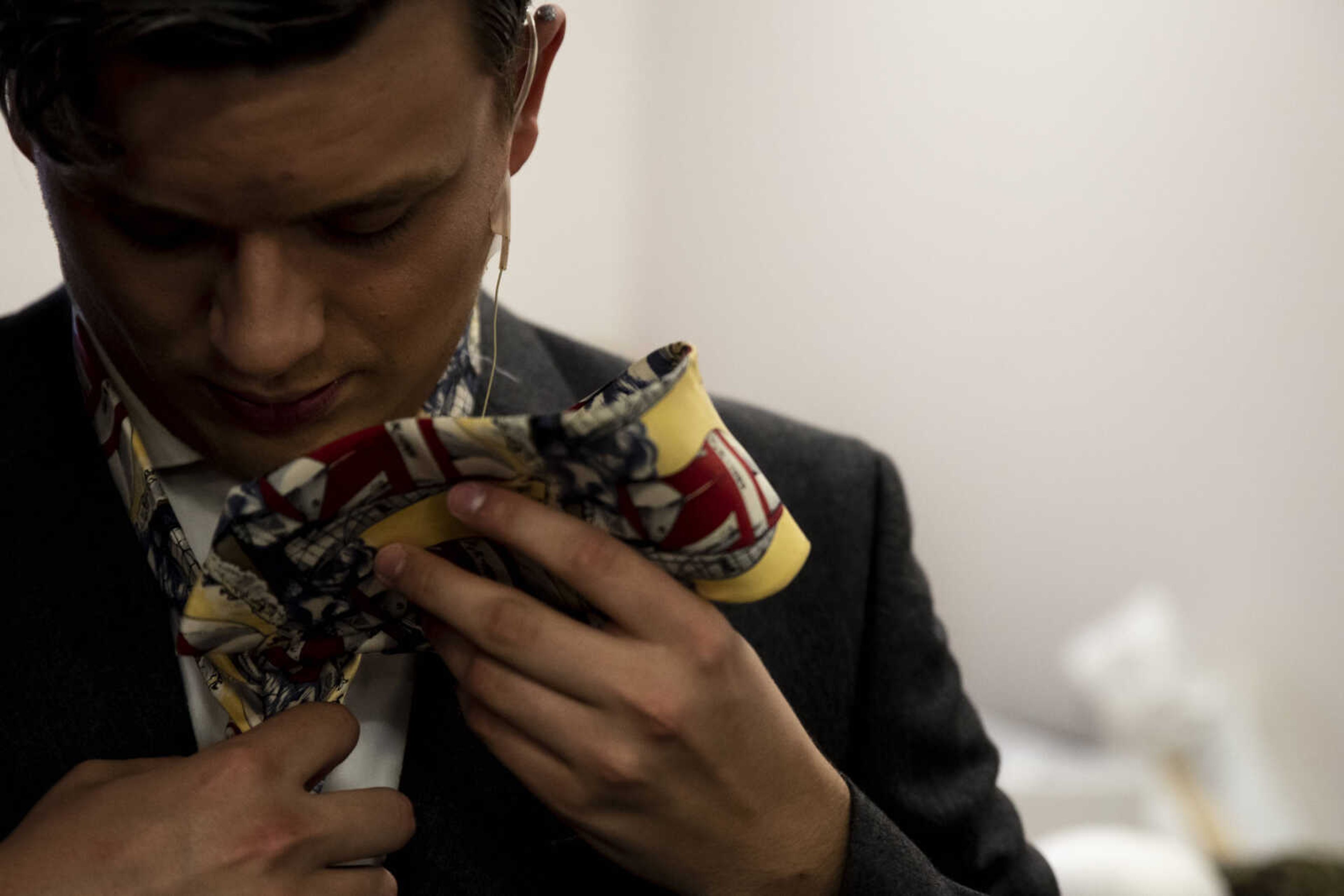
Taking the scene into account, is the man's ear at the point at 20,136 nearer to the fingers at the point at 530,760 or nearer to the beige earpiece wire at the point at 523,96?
the beige earpiece wire at the point at 523,96

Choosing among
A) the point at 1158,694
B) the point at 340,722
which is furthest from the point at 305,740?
the point at 1158,694

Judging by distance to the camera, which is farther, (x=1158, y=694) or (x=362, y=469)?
(x=1158, y=694)

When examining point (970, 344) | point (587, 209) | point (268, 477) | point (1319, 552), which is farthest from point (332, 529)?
point (1319, 552)

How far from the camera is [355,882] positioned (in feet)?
2.19

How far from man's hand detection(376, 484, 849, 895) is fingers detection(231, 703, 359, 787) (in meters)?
0.07

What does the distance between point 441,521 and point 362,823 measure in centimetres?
17

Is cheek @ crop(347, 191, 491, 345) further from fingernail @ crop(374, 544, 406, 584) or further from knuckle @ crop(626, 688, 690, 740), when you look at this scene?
knuckle @ crop(626, 688, 690, 740)

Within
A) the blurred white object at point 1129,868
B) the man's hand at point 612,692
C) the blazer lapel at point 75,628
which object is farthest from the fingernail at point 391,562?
the blurred white object at point 1129,868

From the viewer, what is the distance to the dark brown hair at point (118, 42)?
0.59 metres

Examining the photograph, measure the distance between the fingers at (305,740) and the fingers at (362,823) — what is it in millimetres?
19

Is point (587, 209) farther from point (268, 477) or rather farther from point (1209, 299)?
point (268, 477)

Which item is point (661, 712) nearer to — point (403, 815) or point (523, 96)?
point (403, 815)

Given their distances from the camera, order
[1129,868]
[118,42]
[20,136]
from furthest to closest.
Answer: [1129,868] → [20,136] → [118,42]

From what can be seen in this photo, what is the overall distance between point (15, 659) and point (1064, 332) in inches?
65.1
